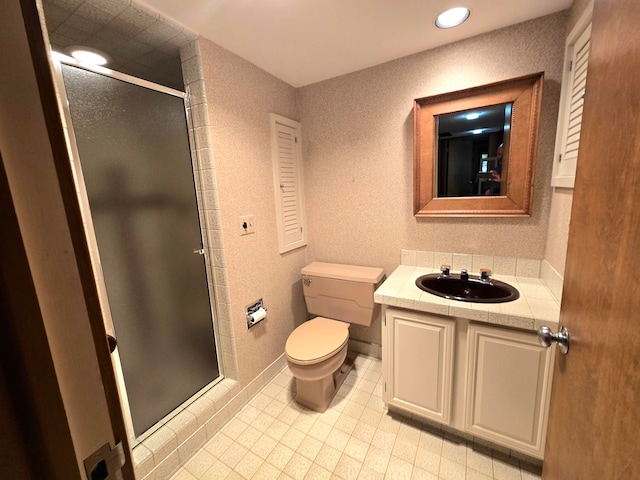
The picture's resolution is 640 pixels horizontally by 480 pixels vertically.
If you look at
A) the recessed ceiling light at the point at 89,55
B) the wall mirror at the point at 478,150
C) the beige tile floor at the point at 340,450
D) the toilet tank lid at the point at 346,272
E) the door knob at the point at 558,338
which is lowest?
the beige tile floor at the point at 340,450

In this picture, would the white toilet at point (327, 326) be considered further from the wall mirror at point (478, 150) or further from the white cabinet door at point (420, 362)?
the wall mirror at point (478, 150)

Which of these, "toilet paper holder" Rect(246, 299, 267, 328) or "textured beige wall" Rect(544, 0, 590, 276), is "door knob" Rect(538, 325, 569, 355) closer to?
"textured beige wall" Rect(544, 0, 590, 276)

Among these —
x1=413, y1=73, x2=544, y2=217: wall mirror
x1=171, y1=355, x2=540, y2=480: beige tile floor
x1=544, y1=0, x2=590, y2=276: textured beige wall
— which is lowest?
x1=171, y1=355, x2=540, y2=480: beige tile floor

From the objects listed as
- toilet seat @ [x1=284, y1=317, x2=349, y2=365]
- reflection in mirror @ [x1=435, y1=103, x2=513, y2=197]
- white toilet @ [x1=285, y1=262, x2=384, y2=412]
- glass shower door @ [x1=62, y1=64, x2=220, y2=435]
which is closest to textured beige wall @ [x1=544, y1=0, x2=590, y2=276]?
reflection in mirror @ [x1=435, y1=103, x2=513, y2=197]

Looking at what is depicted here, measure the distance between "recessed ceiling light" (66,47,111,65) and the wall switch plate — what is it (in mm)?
1080

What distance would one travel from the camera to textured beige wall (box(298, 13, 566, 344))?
1.50 m

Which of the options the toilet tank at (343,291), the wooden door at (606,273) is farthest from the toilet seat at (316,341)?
the wooden door at (606,273)

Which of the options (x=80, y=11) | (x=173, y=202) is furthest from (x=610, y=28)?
(x=80, y=11)

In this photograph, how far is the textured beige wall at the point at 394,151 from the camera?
150 centimetres

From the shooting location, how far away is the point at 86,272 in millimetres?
365

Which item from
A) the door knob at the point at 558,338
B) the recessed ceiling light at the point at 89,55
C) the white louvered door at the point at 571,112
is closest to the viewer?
the door knob at the point at 558,338

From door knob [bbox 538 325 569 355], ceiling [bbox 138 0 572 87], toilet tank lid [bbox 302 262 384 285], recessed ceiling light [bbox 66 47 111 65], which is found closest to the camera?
door knob [bbox 538 325 569 355]

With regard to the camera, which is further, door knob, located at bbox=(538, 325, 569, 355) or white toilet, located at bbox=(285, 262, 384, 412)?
white toilet, located at bbox=(285, 262, 384, 412)

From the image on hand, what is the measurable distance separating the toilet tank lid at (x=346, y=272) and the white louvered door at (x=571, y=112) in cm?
115
